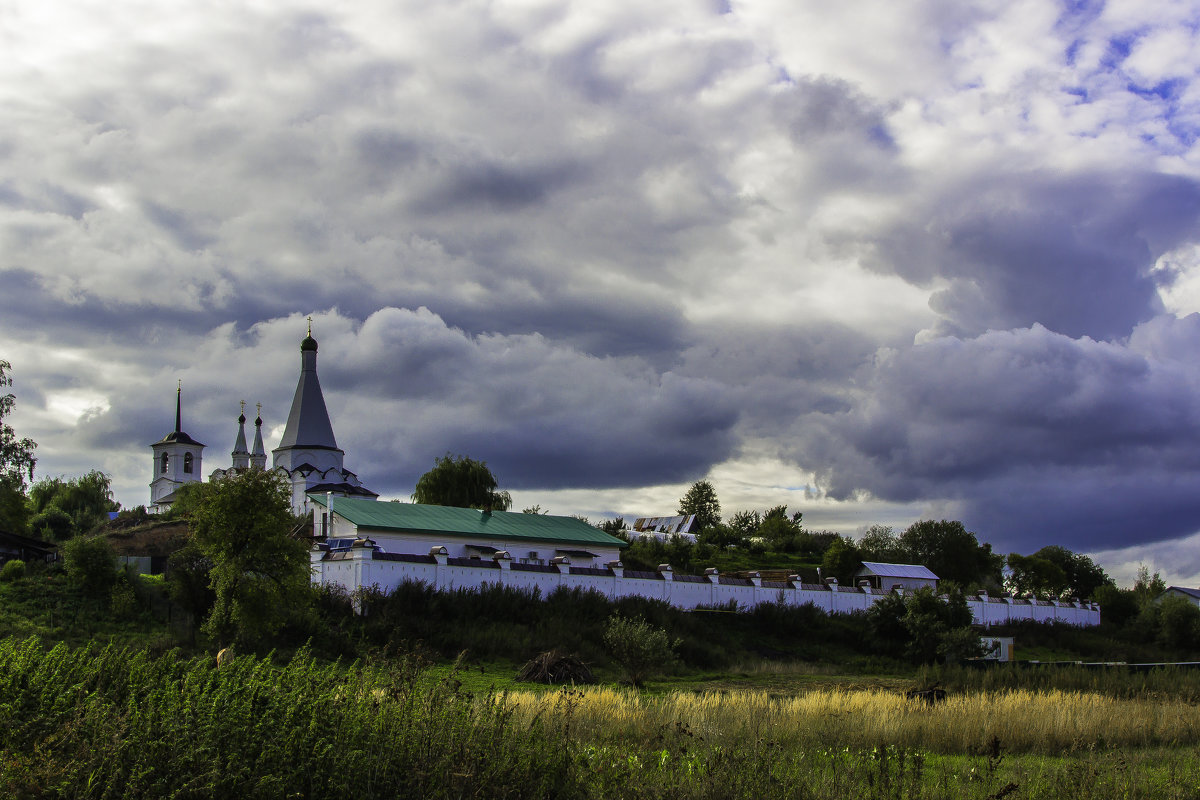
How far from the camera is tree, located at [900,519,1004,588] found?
7950cm

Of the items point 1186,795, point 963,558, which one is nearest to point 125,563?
point 1186,795

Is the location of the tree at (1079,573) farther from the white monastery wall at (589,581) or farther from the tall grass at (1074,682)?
the tall grass at (1074,682)

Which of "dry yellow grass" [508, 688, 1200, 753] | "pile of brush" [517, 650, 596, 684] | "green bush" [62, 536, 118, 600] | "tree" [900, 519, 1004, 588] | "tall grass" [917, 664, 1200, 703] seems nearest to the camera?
"dry yellow grass" [508, 688, 1200, 753]

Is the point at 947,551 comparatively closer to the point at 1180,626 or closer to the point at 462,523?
the point at 1180,626

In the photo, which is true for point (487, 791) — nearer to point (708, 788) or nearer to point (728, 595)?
point (708, 788)

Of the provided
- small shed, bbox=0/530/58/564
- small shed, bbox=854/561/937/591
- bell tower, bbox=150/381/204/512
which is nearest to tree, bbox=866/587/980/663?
small shed, bbox=854/561/937/591

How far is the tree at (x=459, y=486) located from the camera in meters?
61.9

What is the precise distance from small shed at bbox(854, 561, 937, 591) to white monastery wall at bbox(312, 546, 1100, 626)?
13055mm

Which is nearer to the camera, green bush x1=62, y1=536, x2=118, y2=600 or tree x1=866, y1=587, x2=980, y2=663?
green bush x1=62, y1=536, x2=118, y2=600

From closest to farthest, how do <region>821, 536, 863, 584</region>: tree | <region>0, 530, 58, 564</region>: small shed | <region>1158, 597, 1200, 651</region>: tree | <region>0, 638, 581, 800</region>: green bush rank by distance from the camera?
1. <region>0, 638, 581, 800</region>: green bush
2. <region>0, 530, 58, 564</region>: small shed
3. <region>1158, 597, 1200, 651</region>: tree
4. <region>821, 536, 863, 584</region>: tree

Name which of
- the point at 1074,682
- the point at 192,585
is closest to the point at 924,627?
the point at 1074,682

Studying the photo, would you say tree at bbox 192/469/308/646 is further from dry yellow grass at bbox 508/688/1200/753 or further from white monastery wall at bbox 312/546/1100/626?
dry yellow grass at bbox 508/688/1200/753

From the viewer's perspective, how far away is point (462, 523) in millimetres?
45500

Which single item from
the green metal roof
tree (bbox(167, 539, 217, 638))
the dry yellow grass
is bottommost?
the dry yellow grass
